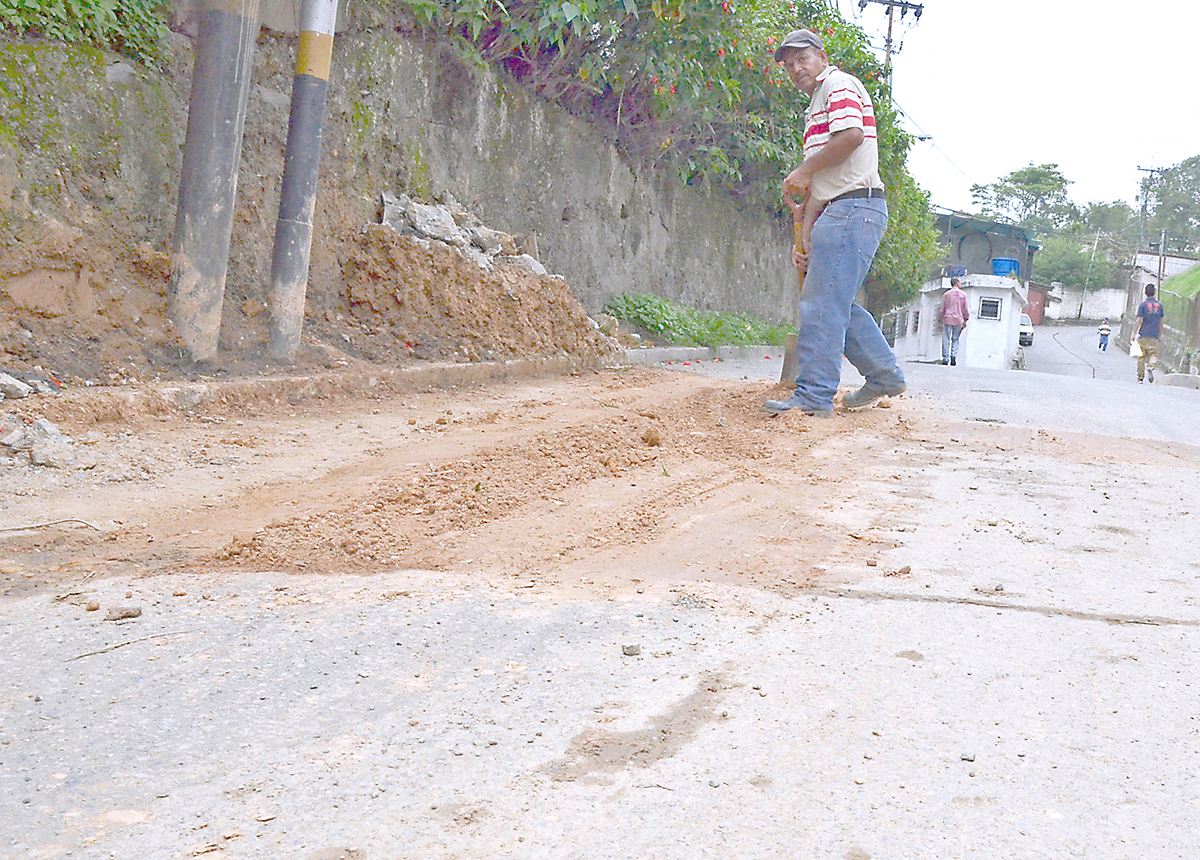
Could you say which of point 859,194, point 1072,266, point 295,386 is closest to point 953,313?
point 859,194

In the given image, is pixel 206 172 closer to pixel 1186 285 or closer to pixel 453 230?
pixel 453 230

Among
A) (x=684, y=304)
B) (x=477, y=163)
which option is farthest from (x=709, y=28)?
(x=684, y=304)

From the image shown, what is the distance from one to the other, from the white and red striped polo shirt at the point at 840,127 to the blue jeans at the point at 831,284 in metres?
0.10

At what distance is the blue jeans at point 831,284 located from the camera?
5.57m

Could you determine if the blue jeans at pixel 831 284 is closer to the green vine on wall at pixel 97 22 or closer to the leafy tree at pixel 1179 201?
the green vine on wall at pixel 97 22

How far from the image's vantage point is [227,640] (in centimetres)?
225

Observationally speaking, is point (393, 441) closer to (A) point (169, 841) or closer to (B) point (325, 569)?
(B) point (325, 569)

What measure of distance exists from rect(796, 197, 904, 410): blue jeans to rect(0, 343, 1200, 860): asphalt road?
269 centimetres

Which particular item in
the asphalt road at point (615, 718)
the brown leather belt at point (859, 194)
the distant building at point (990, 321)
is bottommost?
the asphalt road at point (615, 718)

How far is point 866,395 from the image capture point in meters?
6.18

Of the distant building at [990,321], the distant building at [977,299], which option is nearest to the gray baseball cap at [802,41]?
the distant building at [977,299]

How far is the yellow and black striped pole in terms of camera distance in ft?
20.1

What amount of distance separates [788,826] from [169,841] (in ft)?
2.93

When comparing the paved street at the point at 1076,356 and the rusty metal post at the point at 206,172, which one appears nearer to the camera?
the rusty metal post at the point at 206,172
